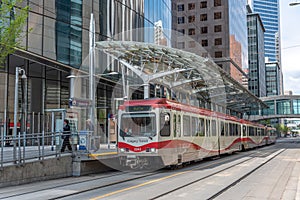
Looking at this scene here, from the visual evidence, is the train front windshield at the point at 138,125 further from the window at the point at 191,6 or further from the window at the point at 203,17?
the window at the point at 191,6

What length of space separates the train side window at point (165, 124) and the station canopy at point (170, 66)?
9.47 metres

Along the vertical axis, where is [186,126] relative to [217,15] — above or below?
below

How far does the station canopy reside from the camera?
25.3 m

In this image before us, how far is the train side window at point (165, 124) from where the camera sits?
1559 centimetres

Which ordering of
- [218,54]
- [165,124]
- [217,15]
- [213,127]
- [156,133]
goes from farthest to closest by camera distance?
[217,15] → [218,54] → [213,127] → [165,124] → [156,133]

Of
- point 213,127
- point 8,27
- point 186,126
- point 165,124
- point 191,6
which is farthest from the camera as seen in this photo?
point 191,6

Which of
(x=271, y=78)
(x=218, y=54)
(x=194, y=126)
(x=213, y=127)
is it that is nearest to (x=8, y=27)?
(x=194, y=126)

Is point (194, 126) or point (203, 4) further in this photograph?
point (203, 4)

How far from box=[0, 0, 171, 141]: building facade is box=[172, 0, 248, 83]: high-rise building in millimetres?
42900

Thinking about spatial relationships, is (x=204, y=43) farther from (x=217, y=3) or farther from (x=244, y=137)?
(x=244, y=137)

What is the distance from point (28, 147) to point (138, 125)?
4456 mm

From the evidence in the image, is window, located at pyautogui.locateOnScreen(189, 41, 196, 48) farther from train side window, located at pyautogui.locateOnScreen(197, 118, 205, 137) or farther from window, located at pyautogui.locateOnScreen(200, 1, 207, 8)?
train side window, located at pyautogui.locateOnScreen(197, 118, 205, 137)

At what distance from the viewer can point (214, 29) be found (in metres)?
79.1

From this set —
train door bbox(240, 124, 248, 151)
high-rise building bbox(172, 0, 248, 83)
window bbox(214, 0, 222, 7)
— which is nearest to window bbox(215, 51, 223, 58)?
high-rise building bbox(172, 0, 248, 83)
